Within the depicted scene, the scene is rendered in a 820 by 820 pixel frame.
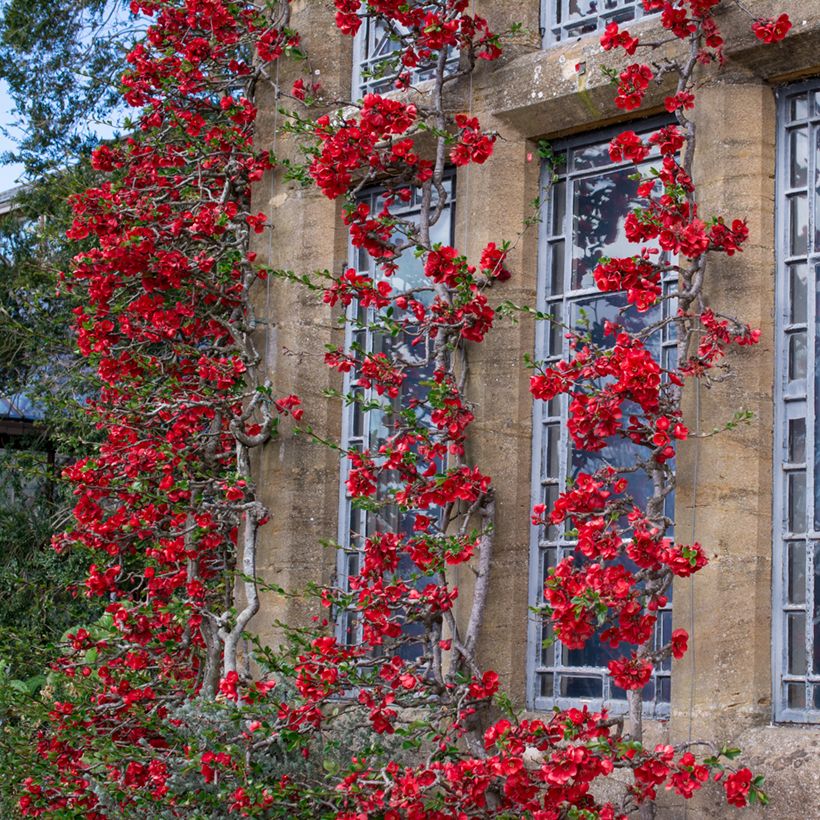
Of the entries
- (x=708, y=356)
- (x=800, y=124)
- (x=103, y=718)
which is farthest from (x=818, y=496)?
(x=103, y=718)

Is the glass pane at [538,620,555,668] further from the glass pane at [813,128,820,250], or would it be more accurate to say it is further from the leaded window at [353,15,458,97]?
the leaded window at [353,15,458,97]

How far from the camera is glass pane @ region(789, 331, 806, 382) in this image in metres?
4.80

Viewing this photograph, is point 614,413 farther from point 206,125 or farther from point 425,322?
point 206,125

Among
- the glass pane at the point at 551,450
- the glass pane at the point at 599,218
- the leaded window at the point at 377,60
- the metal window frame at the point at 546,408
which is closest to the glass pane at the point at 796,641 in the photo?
the metal window frame at the point at 546,408

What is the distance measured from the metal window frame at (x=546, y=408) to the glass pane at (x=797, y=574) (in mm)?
778

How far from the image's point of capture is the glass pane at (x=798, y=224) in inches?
192

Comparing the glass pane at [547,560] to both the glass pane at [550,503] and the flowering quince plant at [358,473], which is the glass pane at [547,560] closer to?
the glass pane at [550,503]

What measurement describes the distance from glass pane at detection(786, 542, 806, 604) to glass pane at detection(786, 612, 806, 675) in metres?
0.05

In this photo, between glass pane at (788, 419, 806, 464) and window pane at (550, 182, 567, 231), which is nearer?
glass pane at (788, 419, 806, 464)

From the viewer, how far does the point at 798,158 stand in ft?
16.1

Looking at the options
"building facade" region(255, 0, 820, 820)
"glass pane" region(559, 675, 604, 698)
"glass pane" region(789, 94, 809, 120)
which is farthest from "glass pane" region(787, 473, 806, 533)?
"glass pane" region(789, 94, 809, 120)

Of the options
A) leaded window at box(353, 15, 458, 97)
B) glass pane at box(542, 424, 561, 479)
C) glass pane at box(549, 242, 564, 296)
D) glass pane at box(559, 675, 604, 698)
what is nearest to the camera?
glass pane at box(559, 675, 604, 698)

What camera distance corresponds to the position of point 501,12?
18.6 ft

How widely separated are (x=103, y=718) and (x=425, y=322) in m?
2.18
